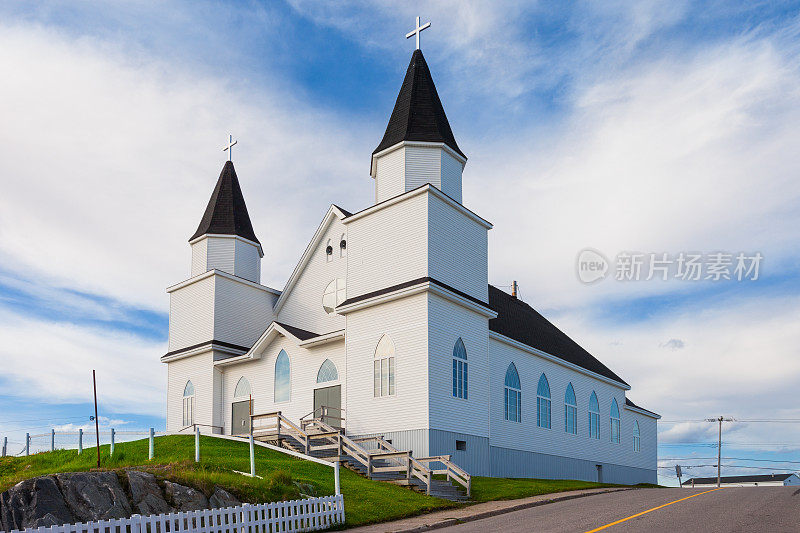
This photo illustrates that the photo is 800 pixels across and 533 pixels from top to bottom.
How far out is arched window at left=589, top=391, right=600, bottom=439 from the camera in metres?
40.0

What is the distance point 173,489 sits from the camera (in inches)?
601

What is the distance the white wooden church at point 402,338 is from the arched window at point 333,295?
3.6 inches

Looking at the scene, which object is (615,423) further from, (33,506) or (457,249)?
(33,506)

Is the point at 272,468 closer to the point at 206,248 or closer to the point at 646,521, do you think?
the point at 646,521

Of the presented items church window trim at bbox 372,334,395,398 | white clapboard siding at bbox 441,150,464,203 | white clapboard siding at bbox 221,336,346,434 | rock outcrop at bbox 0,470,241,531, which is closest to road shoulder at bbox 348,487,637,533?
rock outcrop at bbox 0,470,241,531

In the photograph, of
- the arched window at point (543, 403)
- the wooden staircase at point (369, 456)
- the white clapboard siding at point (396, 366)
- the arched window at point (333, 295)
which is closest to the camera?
the wooden staircase at point (369, 456)

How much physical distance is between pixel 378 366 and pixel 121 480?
14.0 meters

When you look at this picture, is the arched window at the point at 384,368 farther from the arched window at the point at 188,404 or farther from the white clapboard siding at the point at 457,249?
the arched window at the point at 188,404

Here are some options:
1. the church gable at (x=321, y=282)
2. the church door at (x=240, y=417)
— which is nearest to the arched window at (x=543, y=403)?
the church gable at (x=321, y=282)

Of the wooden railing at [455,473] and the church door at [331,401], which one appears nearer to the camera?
the wooden railing at [455,473]

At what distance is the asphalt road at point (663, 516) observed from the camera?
14.8 metres

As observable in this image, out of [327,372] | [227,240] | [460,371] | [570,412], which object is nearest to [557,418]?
[570,412]

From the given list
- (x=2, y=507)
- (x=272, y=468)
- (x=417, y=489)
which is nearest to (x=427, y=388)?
(x=417, y=489)

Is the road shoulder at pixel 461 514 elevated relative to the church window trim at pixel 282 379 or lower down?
lower down
